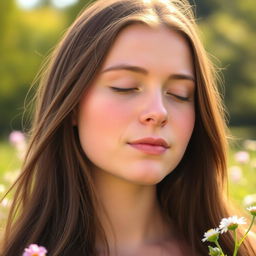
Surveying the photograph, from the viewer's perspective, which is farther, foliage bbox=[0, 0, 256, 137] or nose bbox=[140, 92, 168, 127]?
foliage bbox=[0, 0, 256, 137]

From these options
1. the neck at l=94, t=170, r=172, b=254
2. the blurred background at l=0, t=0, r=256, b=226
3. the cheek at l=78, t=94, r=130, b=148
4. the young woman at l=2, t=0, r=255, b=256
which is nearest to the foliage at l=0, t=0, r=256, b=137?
the blurred background at l=0, t=0, r=256, b=226

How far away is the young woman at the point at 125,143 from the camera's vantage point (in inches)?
96.7

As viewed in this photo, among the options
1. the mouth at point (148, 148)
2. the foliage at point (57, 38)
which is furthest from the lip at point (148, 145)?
the foliage at point (57, 38)

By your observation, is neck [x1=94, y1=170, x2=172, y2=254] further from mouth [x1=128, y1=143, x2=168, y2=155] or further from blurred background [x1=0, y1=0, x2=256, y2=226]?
blurred background [x1=0, y1=0, x2=256, y2=226]

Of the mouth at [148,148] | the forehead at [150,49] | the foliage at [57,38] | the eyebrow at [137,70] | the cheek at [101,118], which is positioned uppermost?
the foliage at [57,38]

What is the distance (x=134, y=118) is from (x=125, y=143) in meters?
0.09

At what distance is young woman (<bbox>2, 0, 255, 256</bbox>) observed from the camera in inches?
96.7

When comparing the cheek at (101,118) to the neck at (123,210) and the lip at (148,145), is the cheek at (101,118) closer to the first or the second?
the lip at (148,145)

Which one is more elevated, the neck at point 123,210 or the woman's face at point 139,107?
the woman's face at point 139,107

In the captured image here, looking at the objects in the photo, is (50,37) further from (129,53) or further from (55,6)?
(129,53)

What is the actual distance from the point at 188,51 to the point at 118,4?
304 mm

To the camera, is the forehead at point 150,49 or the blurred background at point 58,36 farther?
the blurred background at point 58,36

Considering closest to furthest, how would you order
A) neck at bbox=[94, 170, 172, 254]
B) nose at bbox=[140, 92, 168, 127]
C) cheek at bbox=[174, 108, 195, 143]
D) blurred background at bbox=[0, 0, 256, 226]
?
nose at bbox=[140, 92, 168, 127] < cheek at bbox=[174, 108, 195, 143] < neck at bbox=[94, 170, 172, 254] < blurred background at bbox=[0, 0, 256, 226]

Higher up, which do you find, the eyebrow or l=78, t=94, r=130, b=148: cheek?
the eyebrow
